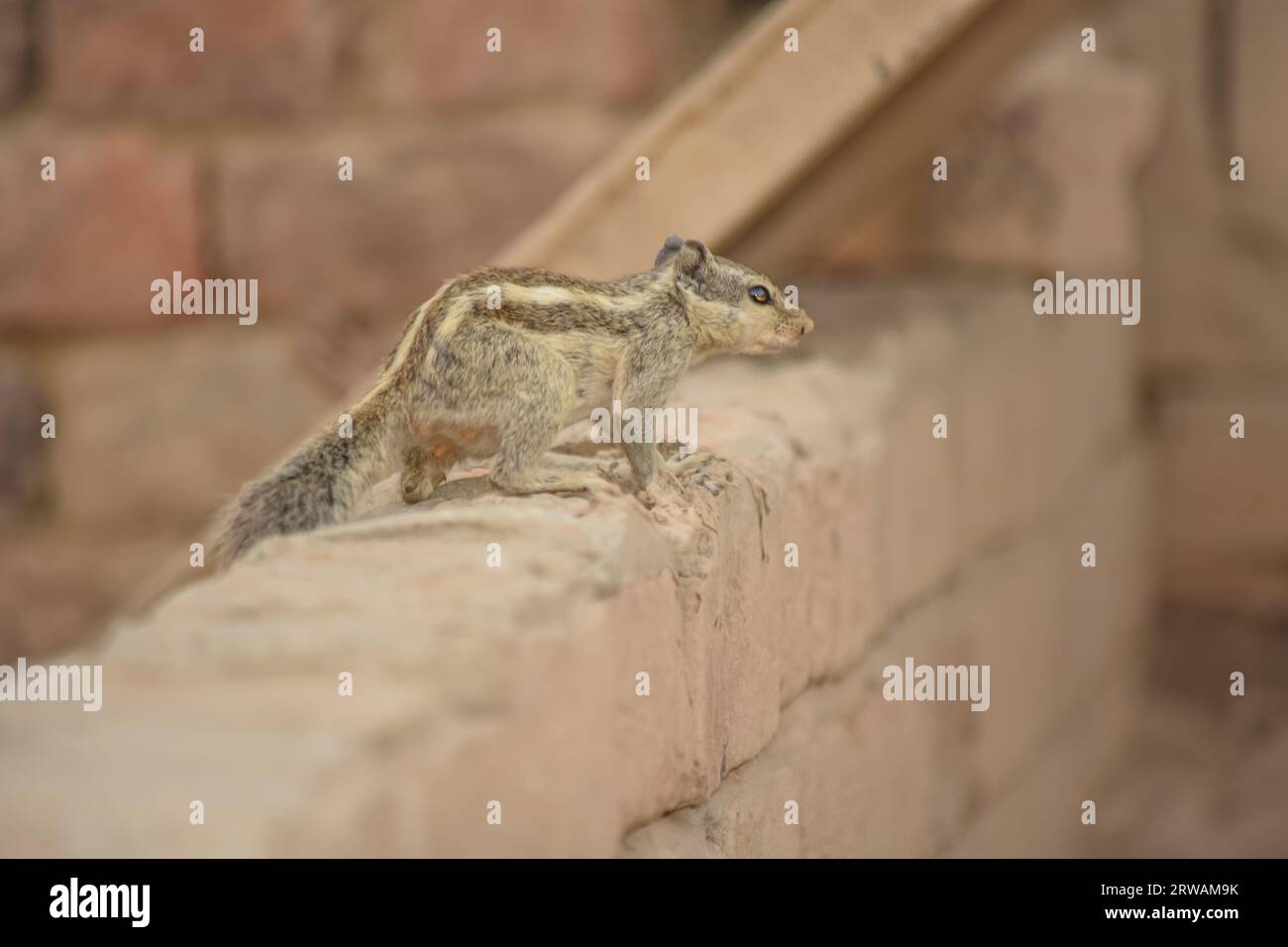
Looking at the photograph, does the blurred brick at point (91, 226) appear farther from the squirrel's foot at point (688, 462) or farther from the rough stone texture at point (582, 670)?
the squirrel's foot at point (688, 462)

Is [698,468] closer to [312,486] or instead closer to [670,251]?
[670,251]

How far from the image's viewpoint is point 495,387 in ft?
6.31

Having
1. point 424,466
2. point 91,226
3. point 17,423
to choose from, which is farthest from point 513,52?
point 424,466

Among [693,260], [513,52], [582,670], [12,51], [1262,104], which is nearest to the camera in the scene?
[582,670]

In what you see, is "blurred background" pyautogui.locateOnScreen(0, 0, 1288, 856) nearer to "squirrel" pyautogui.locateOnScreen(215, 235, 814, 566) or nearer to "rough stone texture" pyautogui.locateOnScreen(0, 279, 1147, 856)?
"rough stone texture" pyautogui.locateOnScreen(0, 279, 1147, 856)

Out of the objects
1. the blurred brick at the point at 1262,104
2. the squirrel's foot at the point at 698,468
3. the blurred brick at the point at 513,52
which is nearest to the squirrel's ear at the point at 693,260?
the squirrel's foot at the point at 698,468

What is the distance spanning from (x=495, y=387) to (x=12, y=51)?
2.54 meters

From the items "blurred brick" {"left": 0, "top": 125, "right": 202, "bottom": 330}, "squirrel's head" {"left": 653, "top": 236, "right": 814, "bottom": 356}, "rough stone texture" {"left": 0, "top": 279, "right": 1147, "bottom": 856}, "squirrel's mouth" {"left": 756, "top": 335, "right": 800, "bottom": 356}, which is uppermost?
"blurred brick" {"left": 0, "top": 125, "right": 202, "bottom": 330}

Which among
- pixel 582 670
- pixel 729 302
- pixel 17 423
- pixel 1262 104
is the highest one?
pixel 1262 104

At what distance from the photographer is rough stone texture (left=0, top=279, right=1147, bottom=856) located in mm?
1164

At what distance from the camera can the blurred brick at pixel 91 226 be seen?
3.85 m

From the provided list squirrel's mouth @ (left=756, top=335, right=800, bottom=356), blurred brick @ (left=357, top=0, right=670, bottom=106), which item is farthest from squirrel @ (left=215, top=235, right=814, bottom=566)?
blurred brick @ (left=357, top=0, right=670, bottom=106)

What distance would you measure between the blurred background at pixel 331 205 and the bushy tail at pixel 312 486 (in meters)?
1.82

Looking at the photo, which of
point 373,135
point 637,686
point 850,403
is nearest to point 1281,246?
point 850,403
